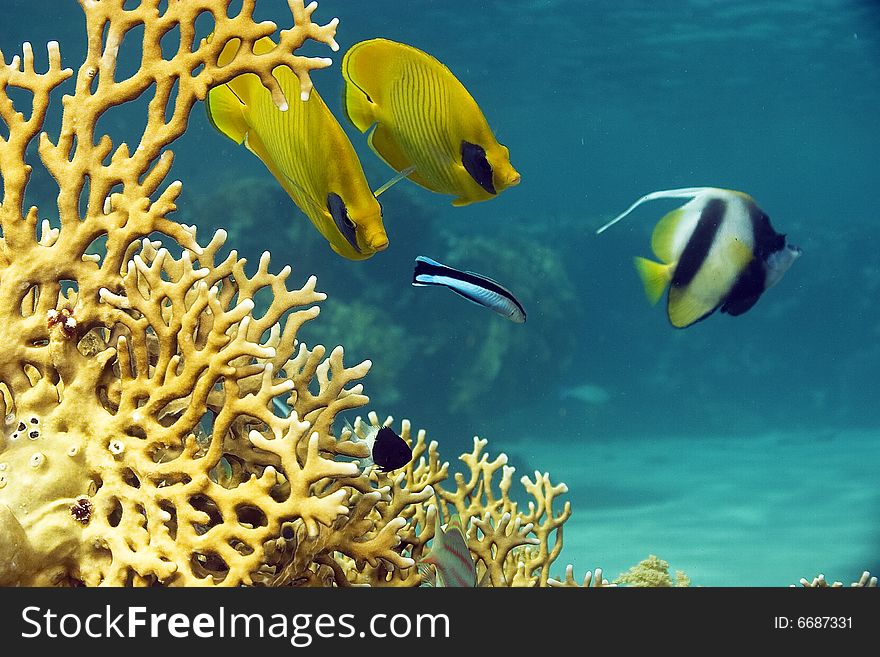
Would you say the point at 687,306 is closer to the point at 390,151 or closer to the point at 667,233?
the point at 667,233

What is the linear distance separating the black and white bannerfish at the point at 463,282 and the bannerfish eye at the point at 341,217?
224 mm

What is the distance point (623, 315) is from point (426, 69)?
33066 mm

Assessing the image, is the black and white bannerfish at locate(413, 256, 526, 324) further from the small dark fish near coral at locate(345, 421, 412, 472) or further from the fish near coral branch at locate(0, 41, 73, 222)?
the fish near coral branch at locate(0, 41, 73, 222)

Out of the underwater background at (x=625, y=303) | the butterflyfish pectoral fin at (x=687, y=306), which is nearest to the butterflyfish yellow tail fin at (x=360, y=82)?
the butterflyfish pectoral fin at (x=687, y=306)

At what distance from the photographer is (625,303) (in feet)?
122

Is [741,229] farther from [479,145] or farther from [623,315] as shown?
[623,315]

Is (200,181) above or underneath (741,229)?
above

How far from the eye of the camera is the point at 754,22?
27719 mm

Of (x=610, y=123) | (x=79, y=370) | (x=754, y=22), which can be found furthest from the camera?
(x=610, y=123)

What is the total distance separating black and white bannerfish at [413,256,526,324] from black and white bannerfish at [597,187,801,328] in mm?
742

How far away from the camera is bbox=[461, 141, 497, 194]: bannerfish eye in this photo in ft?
7.77

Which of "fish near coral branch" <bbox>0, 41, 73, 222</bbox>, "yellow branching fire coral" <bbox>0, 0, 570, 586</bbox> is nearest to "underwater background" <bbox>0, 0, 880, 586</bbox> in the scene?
"yellow branching fire coral" <bbox>0, 0, 570, 586</bbox>
